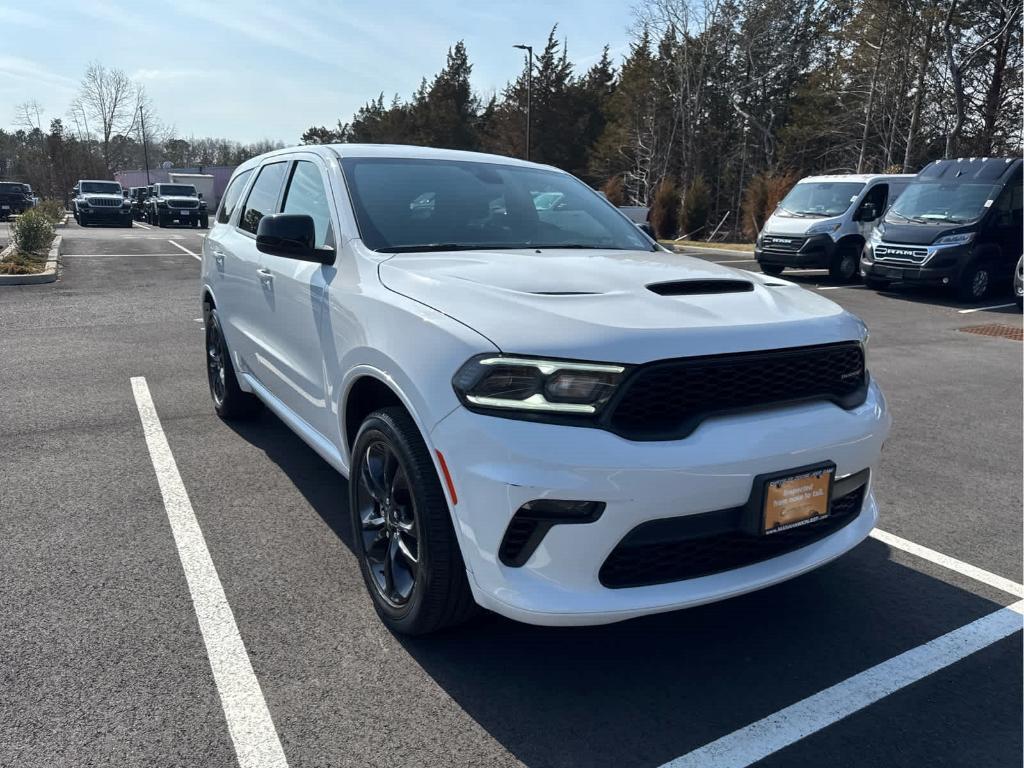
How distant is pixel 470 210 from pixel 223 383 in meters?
2.59

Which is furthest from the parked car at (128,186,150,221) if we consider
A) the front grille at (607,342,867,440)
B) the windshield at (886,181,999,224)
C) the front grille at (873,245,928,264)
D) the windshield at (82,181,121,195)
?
the front grille at (607,342,867,440)

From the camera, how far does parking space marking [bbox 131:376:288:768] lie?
2277mm

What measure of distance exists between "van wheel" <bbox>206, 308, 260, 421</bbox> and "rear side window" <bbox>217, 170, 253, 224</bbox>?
2.15 feet

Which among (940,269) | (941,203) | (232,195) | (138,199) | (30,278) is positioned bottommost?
(30,278)

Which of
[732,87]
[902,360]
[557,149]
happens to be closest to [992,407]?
[902,360]

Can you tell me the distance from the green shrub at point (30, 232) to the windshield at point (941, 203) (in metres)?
15.6

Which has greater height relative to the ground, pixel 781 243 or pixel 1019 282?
pixel 781 243

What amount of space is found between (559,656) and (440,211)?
6.51 feet

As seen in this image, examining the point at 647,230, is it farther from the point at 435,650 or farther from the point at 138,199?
the point at 138,199

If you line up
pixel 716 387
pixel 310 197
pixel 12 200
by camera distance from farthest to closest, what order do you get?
pixel 12 200
pixel 310 197
pixel 716 387

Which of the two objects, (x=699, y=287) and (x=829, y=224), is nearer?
(x=699, y=287)

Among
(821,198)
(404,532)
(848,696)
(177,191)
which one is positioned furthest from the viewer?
(177,191)

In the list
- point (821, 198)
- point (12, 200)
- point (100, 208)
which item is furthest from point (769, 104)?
point (12, 200)

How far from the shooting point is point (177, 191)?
114 ft
